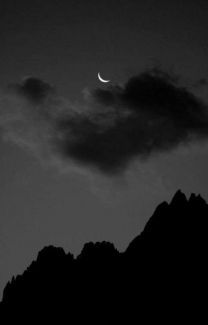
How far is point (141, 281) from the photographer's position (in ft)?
276

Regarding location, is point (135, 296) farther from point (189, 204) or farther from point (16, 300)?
point (16, 300)

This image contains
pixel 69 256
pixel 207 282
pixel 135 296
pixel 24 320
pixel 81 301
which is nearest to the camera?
pixel 207 282

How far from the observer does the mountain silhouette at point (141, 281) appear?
7850cm

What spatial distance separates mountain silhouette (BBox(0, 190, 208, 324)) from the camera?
7850 cm

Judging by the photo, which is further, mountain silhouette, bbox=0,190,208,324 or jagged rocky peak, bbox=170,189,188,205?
jagged rocky peak, bbox=170,189,188,205

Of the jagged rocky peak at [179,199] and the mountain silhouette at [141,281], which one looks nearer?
the mountain silhouette at [141,281]

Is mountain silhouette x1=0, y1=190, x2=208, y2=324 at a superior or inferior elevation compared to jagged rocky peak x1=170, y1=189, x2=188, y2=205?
inferior

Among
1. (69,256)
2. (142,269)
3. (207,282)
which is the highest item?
(69,256)

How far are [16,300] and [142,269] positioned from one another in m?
40.9

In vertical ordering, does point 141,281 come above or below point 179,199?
below

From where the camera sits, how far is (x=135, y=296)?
83312 mm

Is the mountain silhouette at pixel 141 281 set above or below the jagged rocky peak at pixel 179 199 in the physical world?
below

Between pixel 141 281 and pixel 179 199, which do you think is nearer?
pixel 141 281

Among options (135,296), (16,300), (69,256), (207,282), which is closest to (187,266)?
(207,282)
